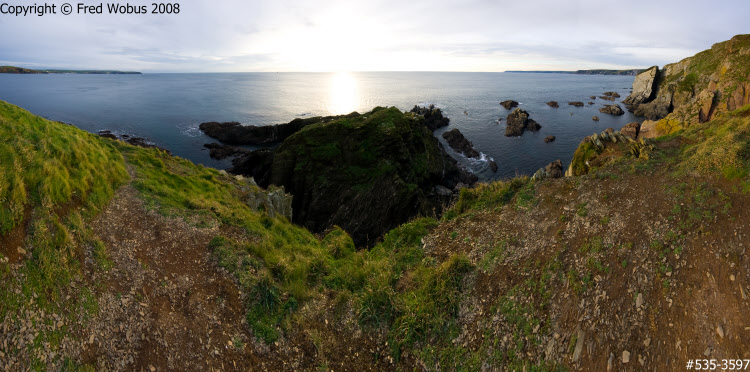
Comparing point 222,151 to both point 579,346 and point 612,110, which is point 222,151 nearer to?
point 579,346

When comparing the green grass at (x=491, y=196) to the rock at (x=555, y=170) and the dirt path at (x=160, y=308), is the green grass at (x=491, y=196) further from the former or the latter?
the rock at (x=555, y=170)

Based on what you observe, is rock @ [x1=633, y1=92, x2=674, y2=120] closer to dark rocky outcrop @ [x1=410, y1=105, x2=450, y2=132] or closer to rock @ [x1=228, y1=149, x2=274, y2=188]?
dark rocky outcrop @ [x1=410, y1=105, x2=450, y2=132]

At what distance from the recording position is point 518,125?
70375 mm

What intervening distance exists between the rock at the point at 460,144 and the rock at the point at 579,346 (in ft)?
165

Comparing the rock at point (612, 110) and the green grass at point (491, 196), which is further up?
the rock at point (612, 110)

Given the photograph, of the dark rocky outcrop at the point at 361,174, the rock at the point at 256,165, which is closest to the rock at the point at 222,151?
the rock at the point at 256,165

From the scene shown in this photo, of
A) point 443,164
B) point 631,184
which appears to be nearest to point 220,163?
point 443,164

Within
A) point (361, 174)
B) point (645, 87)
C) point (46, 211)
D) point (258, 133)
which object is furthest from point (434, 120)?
point (46, 211)

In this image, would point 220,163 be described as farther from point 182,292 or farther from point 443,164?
point 182,292

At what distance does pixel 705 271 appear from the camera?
29.7 ft

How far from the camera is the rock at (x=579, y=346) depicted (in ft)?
28.5

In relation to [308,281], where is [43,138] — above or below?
above

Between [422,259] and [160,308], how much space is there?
33.5 feet

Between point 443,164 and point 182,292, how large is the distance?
135 feet
